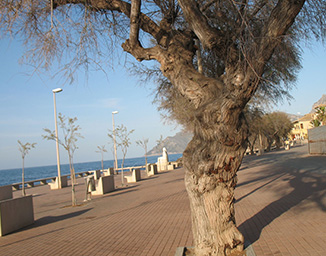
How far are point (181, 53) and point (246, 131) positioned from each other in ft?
6.34

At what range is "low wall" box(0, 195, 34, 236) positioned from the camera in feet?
27.9

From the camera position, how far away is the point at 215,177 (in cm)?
484

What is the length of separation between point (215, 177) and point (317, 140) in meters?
24.0

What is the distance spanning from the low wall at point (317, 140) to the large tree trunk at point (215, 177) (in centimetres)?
2145

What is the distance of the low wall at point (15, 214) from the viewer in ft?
27.9

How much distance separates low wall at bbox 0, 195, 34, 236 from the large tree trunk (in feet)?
19.7

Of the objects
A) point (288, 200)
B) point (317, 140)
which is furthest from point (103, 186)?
point (317, 140)

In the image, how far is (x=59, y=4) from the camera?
6.55m

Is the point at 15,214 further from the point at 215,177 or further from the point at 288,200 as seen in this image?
the point at 288,200

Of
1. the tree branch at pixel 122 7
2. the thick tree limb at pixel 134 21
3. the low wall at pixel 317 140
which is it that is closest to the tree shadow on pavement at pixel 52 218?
the tree branch at pixel 122 7

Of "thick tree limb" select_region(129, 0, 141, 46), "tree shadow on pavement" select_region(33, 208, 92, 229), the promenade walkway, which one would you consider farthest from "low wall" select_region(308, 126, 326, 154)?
"thick tree limb" select_region(129, 0, 141, 46)

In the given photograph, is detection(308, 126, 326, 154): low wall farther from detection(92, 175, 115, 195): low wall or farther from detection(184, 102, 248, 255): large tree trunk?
detection(184, 102, 248, 255): large tree trunk

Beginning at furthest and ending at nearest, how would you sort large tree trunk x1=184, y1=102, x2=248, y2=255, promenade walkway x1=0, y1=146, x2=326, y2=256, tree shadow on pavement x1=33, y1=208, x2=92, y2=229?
tree shadow on pavement x1=33, y1=208, x2=92, y2=229 < promenade walkway x1=0, y1=146, x2=326, y2=256 < large tree trunk x1=184, y1=102, x2=248, y2=255

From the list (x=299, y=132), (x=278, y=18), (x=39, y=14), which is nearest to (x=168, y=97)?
(x=39, y=14)
